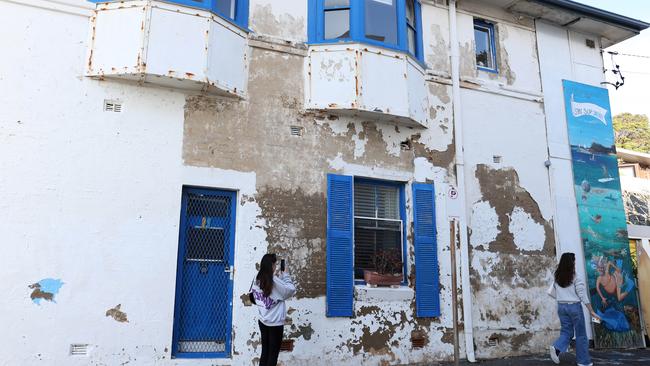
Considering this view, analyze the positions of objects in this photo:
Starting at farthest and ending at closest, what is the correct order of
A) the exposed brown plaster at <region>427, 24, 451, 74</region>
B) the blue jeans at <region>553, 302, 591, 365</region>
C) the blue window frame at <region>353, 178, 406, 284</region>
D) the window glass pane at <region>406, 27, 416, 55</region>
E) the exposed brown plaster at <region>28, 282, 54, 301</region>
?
1. the exposed brown plaster at <region>427, 24, 451, 74</region>
2. the window glass pane at <region>406, 27, 416, 55</region>
3. the blue window frame at <region>353, 178, 406, 284</region>
4. the blue jeans at <region>553, 302, 591, 365</region>
5. the exposed brown plaster at <region>28, 282, 54, 301</region>

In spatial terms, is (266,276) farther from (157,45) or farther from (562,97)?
(562,97)

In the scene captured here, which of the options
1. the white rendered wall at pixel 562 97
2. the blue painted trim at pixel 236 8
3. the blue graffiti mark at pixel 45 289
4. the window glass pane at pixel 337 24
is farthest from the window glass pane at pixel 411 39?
the blue graffiti mark at pixel 45 289

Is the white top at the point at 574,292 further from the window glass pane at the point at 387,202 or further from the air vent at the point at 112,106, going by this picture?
the air vent at the point at 112,106

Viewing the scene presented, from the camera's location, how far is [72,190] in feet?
Answer: 23.9

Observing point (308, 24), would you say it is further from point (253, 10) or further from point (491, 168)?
point (491, 168)

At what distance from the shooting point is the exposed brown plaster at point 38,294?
22.5 feet

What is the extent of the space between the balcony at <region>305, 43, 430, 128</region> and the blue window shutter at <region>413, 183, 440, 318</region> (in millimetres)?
1412

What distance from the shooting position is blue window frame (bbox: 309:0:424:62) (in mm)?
9203

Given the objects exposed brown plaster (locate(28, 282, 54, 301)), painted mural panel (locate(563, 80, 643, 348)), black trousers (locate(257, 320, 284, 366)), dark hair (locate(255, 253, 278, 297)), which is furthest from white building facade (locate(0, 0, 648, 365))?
dark hair (locate(255, 253, 278, 297))

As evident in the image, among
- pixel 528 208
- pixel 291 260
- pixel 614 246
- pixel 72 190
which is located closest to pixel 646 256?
pixel 614 246

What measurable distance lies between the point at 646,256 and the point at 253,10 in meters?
9.62

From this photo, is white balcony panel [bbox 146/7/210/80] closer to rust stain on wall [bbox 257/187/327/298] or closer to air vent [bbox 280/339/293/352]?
rust stain on wall [bbox 257/187/327/298]

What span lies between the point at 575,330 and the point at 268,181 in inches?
211

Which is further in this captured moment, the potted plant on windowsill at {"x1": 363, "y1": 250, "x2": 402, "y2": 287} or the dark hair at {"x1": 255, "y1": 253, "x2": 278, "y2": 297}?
the potted plant on windowsill at {"x1": 363, "y1": 250, "x2": 402, "y2": 287}
